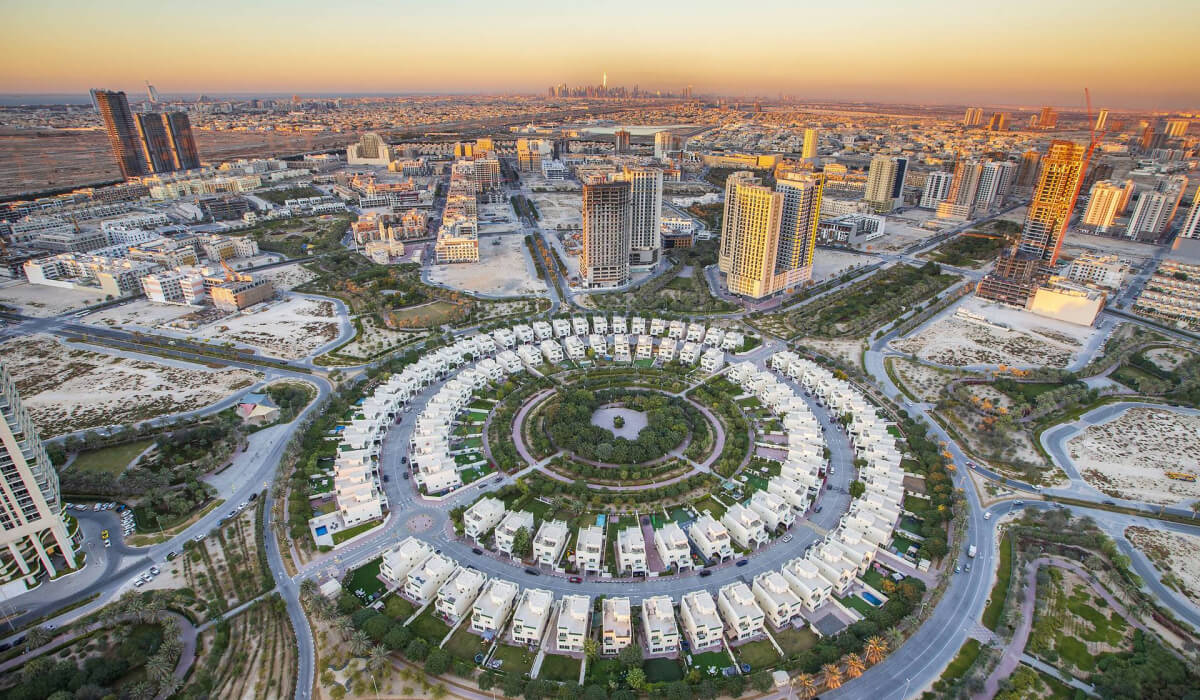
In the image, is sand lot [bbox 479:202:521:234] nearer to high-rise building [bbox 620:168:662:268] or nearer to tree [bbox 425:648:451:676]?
high-rise building [bbox 620:168:662:268]

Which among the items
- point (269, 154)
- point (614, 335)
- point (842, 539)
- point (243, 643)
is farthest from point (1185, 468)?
point (269, 154)

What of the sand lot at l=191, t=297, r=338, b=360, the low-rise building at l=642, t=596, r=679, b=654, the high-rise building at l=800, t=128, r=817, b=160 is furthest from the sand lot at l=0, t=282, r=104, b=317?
the high-rise building at l=800, t=128, r=817, b=160

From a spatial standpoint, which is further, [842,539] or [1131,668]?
[842,539]

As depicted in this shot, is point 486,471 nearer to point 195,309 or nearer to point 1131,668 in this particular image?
point 1131,668

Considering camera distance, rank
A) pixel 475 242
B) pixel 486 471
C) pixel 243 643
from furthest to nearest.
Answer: pixel 475 242, pixel 486 471, pixel 243 643

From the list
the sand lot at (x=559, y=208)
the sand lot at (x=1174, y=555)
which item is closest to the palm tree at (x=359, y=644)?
the sand lot at (x=1174, y=555)
